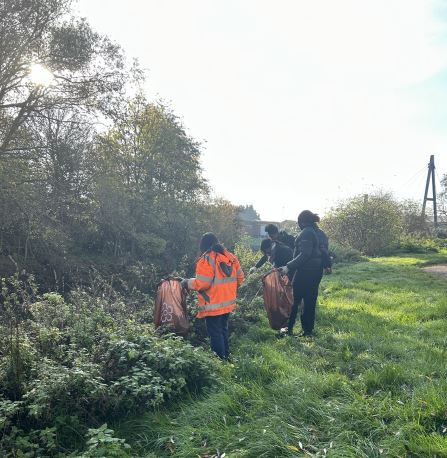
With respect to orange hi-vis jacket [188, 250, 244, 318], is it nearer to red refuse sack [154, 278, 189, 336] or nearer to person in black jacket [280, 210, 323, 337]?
red refuse sack [154, 278, 189, 336]

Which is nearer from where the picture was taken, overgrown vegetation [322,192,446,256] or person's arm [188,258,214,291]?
person's arm [188,258,214,291]

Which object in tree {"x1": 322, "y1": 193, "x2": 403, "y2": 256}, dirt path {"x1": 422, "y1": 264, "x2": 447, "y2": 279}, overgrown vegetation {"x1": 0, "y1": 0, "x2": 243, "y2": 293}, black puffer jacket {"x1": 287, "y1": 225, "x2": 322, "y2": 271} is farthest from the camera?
tree {"x1": 322, "y1": 193, "x2": 403, "y2": 256}

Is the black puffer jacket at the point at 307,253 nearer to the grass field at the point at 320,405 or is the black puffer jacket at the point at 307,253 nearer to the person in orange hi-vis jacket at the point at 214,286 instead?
the grass field at the point at 320,405

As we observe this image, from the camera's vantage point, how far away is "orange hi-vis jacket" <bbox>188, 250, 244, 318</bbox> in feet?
16.4

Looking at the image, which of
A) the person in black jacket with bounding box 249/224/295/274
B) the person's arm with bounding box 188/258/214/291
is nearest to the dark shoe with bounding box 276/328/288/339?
the person in black jacket with bounding box 249/224/295/274

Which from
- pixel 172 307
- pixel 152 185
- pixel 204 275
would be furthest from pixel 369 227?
pixel 204 275

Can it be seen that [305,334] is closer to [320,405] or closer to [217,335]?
[217,335]

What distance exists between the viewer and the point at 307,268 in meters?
6.03

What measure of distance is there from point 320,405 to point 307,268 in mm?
2826

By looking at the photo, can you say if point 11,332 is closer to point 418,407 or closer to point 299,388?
point 299,388

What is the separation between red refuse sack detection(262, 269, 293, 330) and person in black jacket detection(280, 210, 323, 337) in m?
0.18

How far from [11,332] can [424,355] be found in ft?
14.1

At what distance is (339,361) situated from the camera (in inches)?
185

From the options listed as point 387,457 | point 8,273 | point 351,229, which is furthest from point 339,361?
point 351,229
